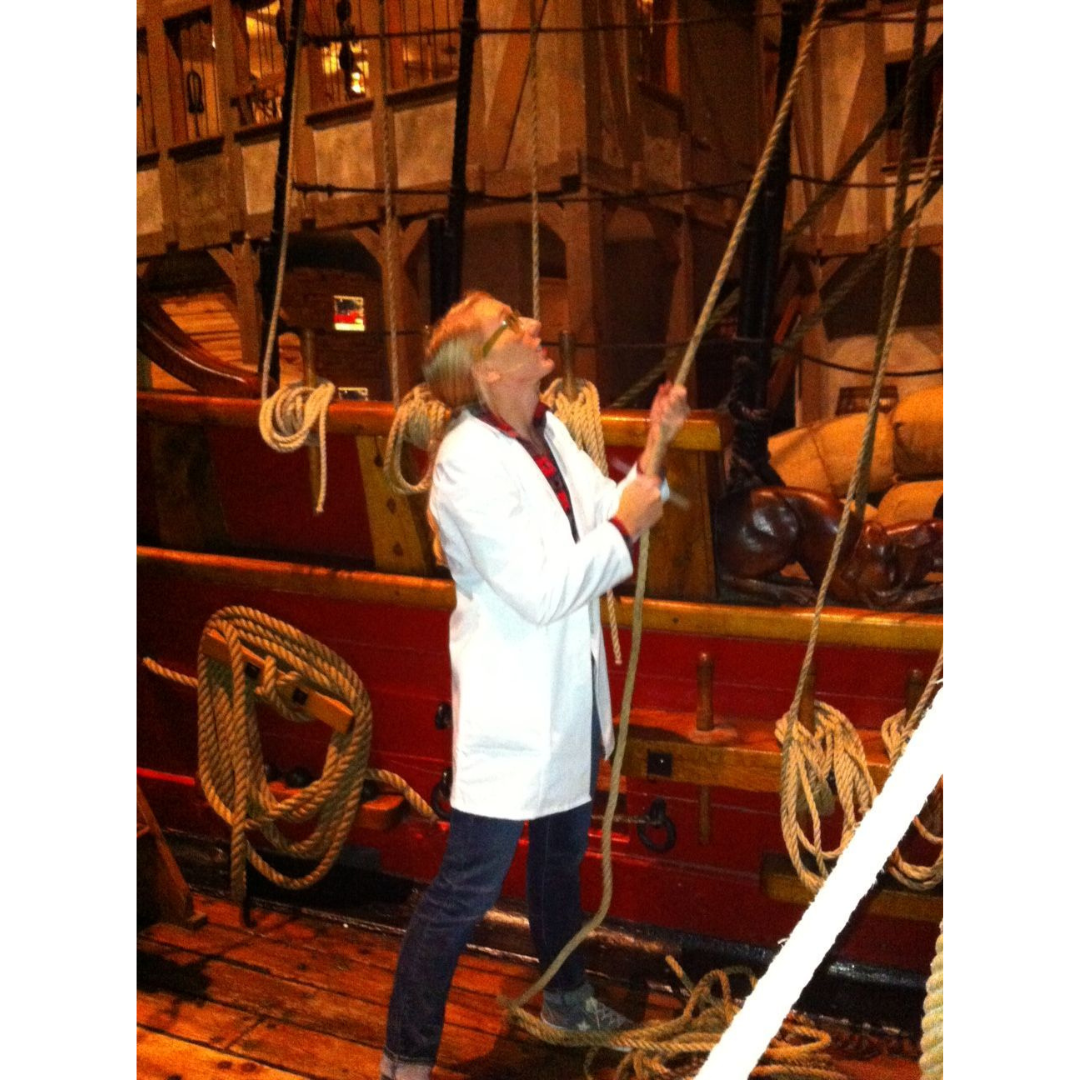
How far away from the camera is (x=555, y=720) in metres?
1.82

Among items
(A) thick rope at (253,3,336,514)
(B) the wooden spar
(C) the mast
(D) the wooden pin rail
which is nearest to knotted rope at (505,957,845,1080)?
(D) the wooden pin rail

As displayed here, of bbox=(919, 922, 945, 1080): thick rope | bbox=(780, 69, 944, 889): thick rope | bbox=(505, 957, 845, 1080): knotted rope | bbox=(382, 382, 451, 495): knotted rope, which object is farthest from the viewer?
bbox=(382, 382, 451, 495): knotted rope

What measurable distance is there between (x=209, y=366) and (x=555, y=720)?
2.04 meters

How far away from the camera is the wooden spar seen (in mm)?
3047

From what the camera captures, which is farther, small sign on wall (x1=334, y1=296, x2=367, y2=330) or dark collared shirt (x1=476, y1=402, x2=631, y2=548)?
small sign on wall (x1=334, y1=296, x2=367, y2=330)

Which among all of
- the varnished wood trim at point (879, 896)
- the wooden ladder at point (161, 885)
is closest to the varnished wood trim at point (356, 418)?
the varnished wood trim at point (879, 896)

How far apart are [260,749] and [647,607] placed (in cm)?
119

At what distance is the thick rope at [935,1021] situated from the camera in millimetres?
703

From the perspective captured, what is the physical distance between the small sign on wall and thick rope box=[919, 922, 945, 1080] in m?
7.18

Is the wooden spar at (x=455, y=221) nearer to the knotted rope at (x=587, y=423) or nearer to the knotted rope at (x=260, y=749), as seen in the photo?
the knotted rope at (x=587, y=423)

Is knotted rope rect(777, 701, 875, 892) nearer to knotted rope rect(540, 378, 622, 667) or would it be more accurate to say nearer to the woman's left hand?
knotted rope rect(540, 378, 622, 667)

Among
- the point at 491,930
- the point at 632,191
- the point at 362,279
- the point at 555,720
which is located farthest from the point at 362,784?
the point at 362,279

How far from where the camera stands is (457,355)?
6.02 ft
